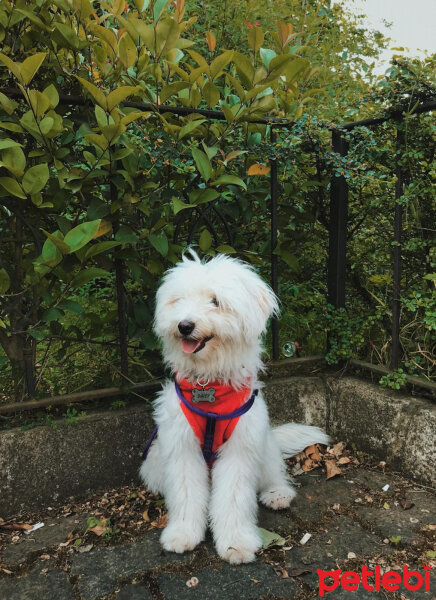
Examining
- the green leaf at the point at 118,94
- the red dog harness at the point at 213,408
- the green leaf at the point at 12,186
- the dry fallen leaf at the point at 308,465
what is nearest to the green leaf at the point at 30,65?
the green leaf at the point at 118,94

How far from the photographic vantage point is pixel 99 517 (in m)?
2.44

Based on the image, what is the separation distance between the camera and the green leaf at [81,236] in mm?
1985

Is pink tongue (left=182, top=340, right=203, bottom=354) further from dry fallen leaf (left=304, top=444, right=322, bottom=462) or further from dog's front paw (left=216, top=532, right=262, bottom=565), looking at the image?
dry fallen leaf (left=304, top=444, right=322, bottom=462)

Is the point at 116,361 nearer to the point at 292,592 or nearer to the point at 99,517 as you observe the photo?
the point at 99,517

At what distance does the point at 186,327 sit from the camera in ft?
6.51

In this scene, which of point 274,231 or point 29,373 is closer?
point 29,373

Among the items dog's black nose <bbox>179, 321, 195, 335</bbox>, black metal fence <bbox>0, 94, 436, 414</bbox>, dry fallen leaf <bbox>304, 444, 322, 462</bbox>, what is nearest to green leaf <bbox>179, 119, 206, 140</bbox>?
black metal fence <bbox>0, 94, 436, 414</bbox>

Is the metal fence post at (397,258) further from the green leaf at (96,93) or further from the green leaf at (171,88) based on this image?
the green leaf at (96,93)

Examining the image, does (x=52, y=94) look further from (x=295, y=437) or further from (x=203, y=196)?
(x=295, y=437)

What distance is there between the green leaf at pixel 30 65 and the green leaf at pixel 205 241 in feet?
3.75

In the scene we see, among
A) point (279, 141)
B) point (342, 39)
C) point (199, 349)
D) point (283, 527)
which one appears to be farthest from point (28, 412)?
point (342, 39)

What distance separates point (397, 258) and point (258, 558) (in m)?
1.79

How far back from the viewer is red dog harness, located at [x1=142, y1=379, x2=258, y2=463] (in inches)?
87.5

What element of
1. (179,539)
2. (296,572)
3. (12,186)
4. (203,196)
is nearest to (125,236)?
(203,196)
